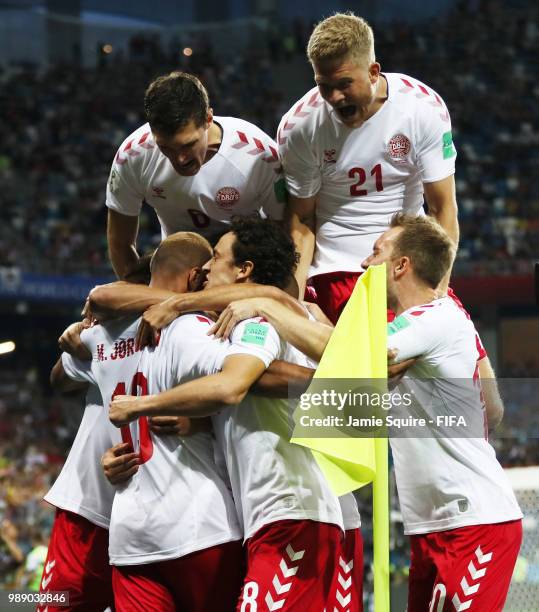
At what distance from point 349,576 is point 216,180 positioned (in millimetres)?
1627

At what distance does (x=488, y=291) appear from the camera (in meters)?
18.2

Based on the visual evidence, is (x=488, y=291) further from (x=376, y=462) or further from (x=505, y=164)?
(x=376, y=462)

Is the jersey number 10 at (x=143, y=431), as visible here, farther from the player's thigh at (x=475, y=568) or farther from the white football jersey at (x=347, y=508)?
the player's thigh at (x=475, y=568)

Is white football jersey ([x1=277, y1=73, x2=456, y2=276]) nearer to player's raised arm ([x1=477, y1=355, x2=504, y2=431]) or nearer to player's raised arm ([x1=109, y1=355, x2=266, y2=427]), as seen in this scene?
player's raised arm ([x1=477, y1=355, x2=504, y2=431])

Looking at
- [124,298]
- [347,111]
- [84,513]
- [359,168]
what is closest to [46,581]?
[84,513]

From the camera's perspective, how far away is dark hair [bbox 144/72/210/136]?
385cm

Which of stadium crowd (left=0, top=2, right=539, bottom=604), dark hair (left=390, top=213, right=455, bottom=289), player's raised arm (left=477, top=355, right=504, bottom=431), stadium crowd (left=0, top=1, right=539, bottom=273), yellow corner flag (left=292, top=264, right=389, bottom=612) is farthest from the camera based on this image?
stadium crowd (left=0, top=1, right=539, bottom=273)

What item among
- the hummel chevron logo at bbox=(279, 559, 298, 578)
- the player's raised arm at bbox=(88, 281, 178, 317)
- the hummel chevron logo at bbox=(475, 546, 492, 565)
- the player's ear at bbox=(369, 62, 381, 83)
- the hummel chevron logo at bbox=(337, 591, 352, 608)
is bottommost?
the hummel chevron logo at bbox=(337, 591, 352, 608)

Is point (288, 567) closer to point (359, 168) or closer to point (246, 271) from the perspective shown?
point (246, 271)

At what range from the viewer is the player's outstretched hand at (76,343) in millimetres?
3969

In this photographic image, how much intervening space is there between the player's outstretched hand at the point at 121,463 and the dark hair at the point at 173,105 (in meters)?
1.14

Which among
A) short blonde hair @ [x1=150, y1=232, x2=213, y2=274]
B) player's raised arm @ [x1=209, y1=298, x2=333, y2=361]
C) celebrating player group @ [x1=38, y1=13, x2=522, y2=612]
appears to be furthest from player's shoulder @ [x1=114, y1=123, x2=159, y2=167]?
player's raised arm @ [x1=209, y1=298, x2=333, y2=361]

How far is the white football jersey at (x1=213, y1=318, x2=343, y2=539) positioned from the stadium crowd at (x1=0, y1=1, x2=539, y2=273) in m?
14.4

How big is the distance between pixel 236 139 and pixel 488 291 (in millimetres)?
14422
